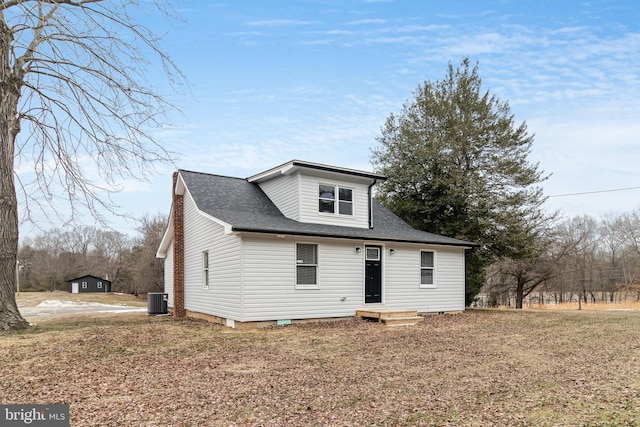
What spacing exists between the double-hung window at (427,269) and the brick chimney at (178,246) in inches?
363

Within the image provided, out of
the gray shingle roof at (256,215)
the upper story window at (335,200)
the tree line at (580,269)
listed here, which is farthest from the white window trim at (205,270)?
the tree line at (580,269)

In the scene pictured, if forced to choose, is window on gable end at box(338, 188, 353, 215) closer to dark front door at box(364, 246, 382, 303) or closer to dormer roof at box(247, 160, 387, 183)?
dormer roof at box(247, 160, 387, 183)

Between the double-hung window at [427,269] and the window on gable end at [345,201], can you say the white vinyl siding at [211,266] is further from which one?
the double-hung window at [427,269]

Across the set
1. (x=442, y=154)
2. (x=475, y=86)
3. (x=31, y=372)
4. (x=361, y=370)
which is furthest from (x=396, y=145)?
(x=31, y=372)

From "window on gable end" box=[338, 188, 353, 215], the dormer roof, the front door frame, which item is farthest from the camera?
"window on gable end" box=[338, 188, 353, 215]

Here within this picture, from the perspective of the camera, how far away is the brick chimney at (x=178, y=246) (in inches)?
671

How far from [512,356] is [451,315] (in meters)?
8.68

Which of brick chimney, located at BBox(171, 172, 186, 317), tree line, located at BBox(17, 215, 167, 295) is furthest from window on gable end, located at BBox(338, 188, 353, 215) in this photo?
tree line, located at BBox(17, 215, 167, 295)

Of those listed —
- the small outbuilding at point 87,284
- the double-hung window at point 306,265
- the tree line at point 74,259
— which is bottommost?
the small outbuilding at point 87,284

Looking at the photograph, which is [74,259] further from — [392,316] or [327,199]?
[392,316]

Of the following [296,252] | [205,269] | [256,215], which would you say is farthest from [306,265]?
[205,269]

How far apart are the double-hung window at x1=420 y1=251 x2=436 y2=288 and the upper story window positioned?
3.38 m

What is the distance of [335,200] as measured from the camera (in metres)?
16.2

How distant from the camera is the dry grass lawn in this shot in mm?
4930
